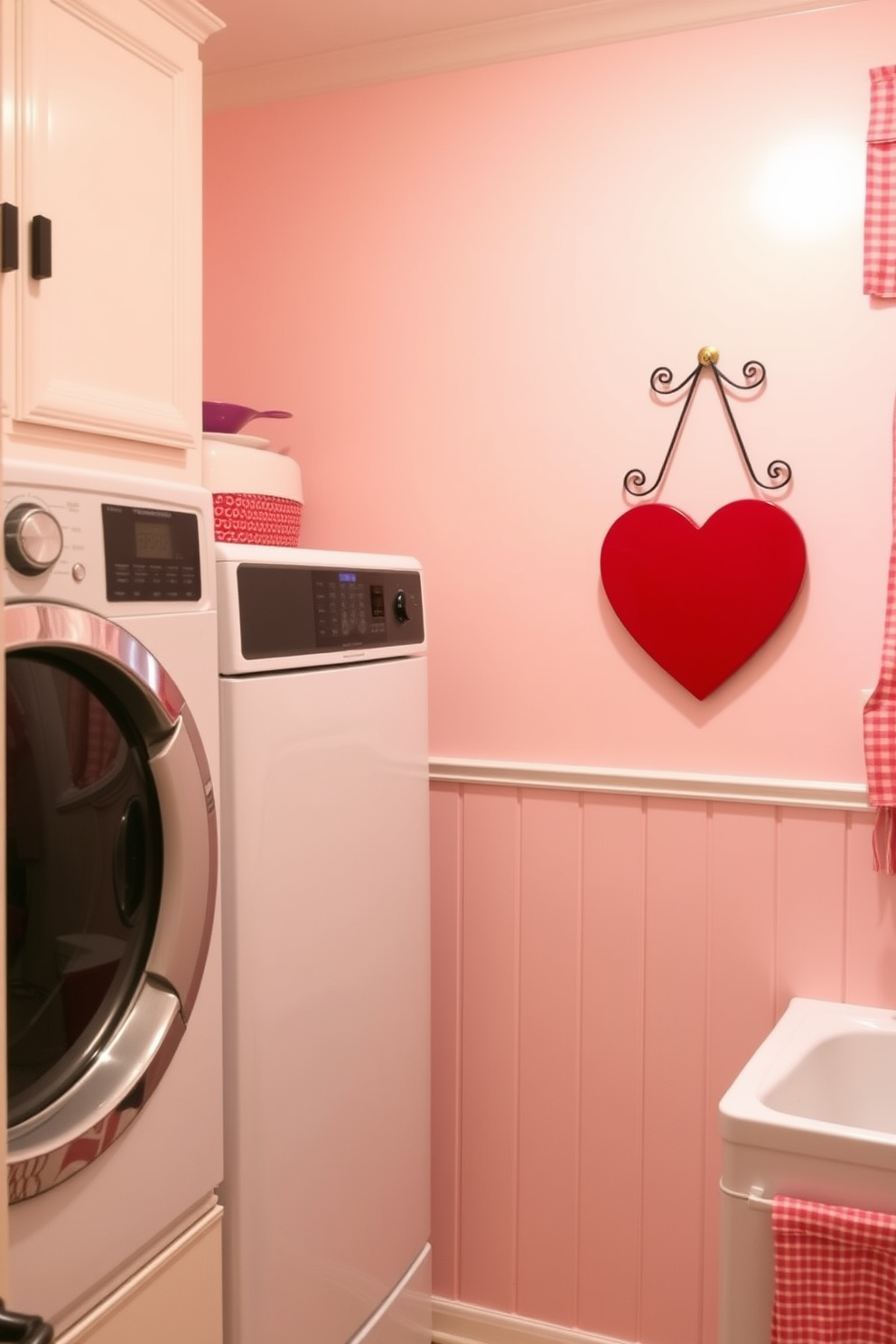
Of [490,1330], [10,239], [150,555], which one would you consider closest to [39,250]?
[10,239]

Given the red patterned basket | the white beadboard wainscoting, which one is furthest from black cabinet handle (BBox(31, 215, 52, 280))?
the white beadboard wainscoting

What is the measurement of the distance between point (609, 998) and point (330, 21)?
187 centimetres

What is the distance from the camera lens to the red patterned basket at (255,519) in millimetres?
2004

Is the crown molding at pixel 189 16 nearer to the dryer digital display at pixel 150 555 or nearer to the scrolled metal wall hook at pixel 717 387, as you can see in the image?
Answer: the dryer digital display at pixel 150 555

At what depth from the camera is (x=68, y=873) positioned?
120cm

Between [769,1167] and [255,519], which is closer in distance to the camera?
[769,1167]

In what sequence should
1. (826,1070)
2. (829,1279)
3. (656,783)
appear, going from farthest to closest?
(656,783) < (826,1070) < (829,1279)

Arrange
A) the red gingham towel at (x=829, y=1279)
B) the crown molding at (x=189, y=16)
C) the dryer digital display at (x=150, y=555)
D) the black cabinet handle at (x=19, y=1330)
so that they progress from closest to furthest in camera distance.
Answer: the black cabinet handle at (x=19, y=1330)
the dryer digital display at (x=150, y=555)
the red gingham towel at (x=829, y=1279)
the crown molding at (x=189, y=16)

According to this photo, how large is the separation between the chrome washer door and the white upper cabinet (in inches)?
17.1

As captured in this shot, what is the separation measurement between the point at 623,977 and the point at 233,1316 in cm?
94

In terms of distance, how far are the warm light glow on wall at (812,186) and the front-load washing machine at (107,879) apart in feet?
3.96

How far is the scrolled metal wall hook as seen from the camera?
80.4 inches

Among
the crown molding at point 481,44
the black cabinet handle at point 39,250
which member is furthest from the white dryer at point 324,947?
the crown molding at point 481,44

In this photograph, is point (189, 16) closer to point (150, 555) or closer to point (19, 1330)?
point (150, 555)
